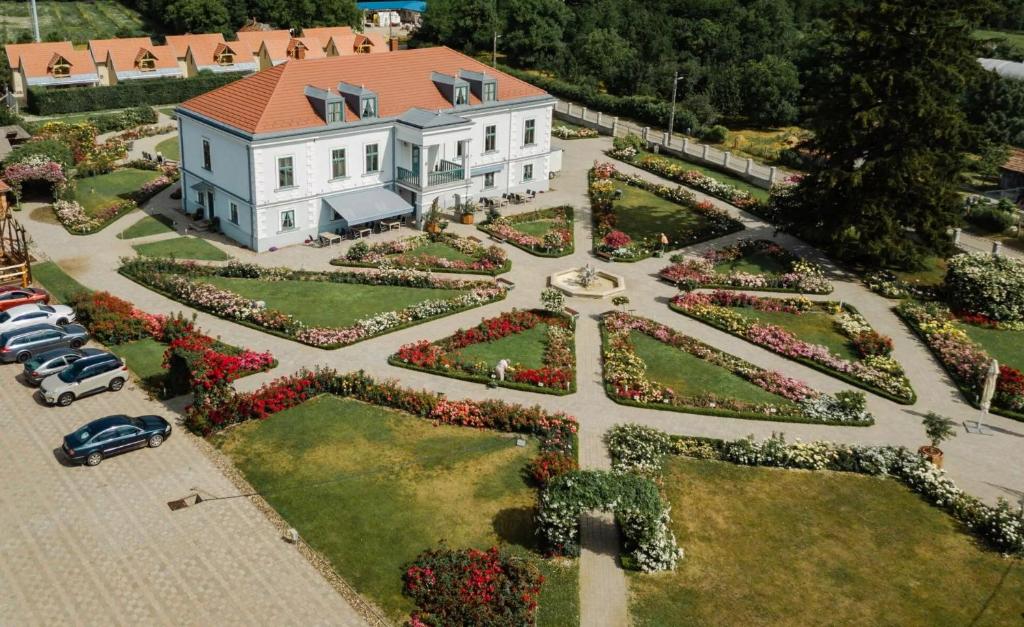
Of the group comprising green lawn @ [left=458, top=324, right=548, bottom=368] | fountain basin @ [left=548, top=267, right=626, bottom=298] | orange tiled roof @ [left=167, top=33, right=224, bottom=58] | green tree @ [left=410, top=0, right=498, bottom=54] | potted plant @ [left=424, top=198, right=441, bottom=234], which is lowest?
green lawn @ [left=458, top=324, right=548, bottom=368]

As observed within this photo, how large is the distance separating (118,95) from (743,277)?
63.2 meters

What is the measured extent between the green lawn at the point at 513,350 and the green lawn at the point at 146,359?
12.6 m

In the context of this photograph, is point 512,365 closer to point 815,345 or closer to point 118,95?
point 815,345

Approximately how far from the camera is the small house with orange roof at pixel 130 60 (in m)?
87.5

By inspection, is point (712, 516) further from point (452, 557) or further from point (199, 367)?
point (199, 367)

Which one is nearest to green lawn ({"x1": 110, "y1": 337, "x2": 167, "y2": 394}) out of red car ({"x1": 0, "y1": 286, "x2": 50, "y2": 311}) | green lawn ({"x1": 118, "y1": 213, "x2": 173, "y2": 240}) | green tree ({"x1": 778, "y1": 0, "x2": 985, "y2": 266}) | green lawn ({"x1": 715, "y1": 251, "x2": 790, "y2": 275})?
red car ({"x1": 0, "y1": 286, "x2": 50, "y2": 311})

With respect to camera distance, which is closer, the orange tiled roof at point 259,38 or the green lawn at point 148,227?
the green lawn at point 148,227

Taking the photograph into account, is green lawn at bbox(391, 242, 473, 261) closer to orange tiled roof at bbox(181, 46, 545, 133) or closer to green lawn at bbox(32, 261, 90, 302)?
orange tiled roof at bbox(181, 46, 545, 133)

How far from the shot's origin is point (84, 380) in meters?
34.3

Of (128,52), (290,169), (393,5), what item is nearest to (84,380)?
(290,169)

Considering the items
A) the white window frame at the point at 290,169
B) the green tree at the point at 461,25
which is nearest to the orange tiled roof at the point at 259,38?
the green tree at the point at 461,25

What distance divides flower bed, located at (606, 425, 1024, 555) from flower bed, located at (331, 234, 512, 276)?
55.8 ft

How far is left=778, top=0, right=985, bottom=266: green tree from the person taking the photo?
4528 cm

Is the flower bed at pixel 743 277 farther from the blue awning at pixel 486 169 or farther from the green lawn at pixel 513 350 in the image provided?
the blue awning at pixel 486 169
